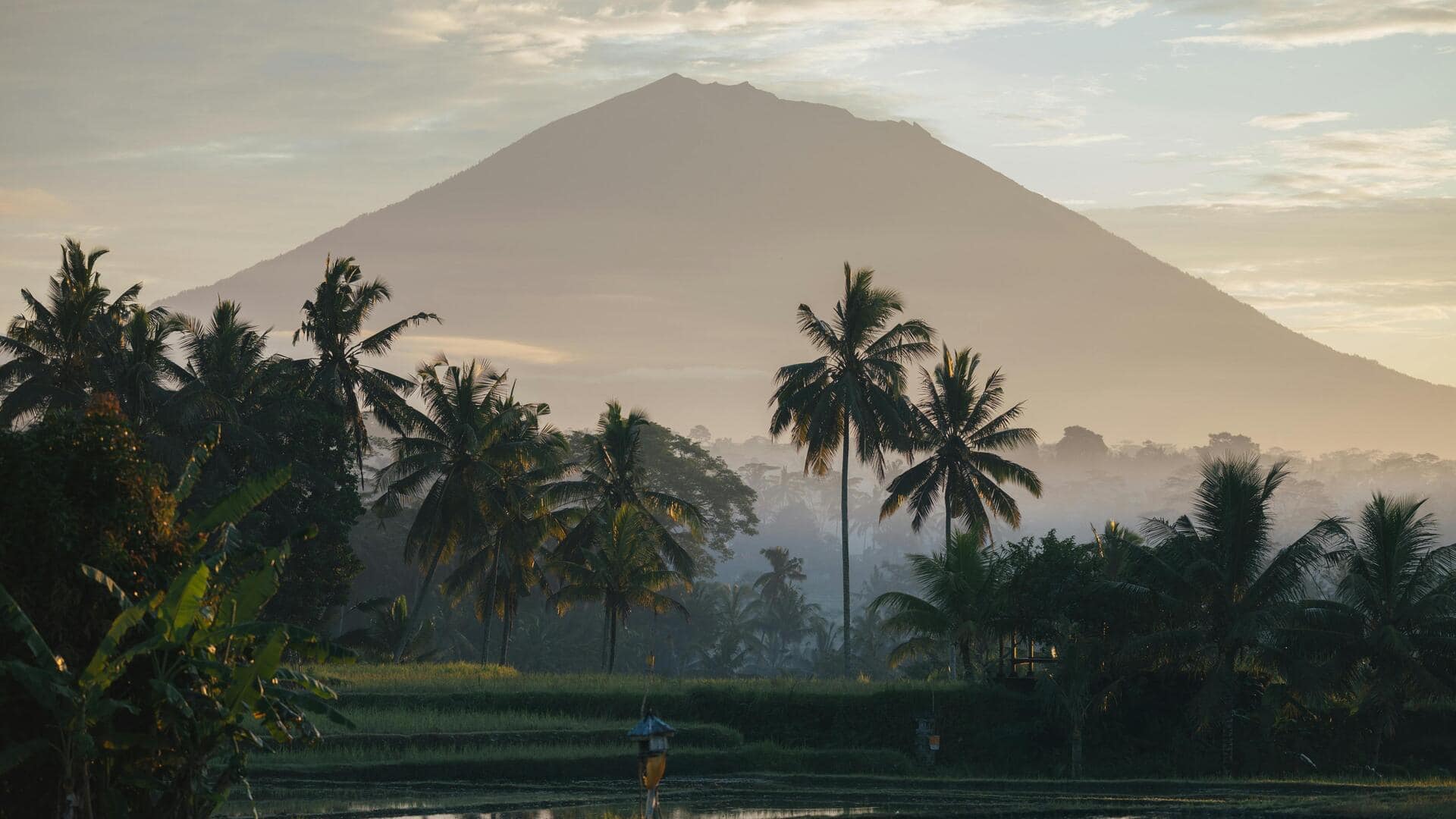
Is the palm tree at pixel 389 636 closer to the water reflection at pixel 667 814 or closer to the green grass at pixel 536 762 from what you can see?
the green grass at pixel 536 762

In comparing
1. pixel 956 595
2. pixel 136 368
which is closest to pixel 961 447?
pixel 956 595

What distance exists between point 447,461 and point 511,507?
2666 mm

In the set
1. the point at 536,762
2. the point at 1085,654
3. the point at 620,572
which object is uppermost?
the point at 620,572

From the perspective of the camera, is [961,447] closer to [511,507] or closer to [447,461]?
[511,507]

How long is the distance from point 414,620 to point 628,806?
3231 cm

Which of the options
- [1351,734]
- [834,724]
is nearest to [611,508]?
[834,724]

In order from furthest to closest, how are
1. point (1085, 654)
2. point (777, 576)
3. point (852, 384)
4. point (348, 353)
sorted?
point (777, 576) → point (348, 353) → point (852, 384) → point (1085, 654)

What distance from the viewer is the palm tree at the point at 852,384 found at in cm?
5253

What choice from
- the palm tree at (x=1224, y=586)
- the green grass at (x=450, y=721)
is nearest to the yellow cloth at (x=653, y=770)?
the green grass at (x=450, y=721)

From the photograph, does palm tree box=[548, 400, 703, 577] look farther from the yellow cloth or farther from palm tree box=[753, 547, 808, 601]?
palm tree box=[753, 547, 808, 601]

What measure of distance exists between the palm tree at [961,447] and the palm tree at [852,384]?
1512 millimetres

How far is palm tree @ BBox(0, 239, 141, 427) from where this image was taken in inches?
1818

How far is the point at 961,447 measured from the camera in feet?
180

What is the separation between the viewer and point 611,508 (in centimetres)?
5572
